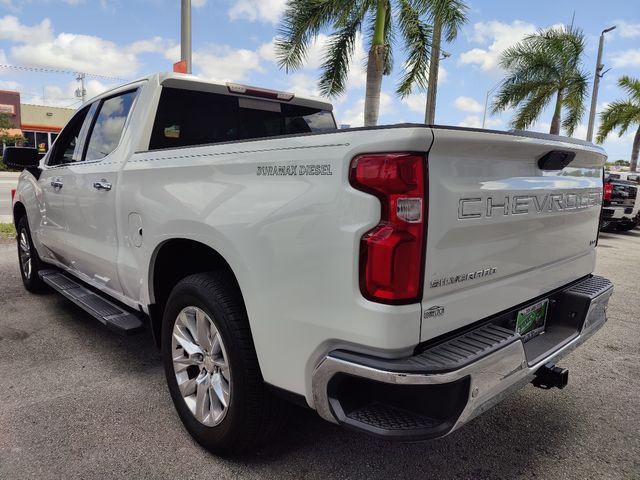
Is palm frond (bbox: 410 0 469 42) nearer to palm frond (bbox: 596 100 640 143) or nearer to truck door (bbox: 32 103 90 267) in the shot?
truck door (bbox: 32 103 90 267)

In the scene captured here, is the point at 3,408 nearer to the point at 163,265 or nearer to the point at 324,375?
the point at 163,265

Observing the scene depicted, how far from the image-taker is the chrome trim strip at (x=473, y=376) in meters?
1.73

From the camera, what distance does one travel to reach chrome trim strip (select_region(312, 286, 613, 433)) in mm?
1734

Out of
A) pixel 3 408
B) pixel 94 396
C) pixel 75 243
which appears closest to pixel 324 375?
pixel 94 396

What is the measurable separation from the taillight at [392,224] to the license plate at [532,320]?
97 cm

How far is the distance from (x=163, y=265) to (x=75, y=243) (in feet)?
4.48

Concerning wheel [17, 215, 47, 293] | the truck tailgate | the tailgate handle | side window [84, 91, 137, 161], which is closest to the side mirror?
wheel [17, 215, 47, 293]

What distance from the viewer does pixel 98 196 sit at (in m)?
3.43

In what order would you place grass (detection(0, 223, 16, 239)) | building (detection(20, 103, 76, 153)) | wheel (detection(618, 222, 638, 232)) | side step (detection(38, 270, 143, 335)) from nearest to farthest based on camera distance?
1. side step (detection(38, 270, 143, 335))
2. grass (detection(0, 223, 16, 239))
3. wheel (detection(618, 222, 638, 232))
4. building (detection(20, 103, 76, 153))

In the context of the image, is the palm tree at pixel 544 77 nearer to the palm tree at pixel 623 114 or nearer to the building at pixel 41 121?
the palm tree at pixel 623 114

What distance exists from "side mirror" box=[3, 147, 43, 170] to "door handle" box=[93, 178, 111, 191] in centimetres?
168

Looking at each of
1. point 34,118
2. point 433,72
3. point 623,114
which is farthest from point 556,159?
point 34,118

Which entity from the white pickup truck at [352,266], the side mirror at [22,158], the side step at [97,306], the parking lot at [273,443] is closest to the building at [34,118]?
the side mirror at [22,158]

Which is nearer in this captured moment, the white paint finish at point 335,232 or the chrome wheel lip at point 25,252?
the white paint finish at point 335,232
